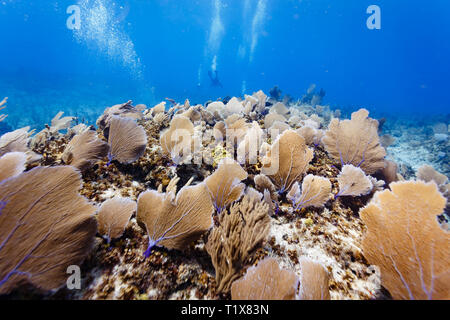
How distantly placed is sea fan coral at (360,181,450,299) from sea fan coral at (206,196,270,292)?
92 centimetres

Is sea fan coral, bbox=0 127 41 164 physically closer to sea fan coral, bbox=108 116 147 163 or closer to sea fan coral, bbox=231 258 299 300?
sea fan coral, bbox=108 116 147 163

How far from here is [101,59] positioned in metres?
101

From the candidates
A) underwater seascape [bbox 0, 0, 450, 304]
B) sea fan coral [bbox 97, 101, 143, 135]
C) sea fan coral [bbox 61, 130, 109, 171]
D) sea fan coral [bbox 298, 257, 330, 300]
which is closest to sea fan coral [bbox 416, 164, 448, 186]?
underwater seascape [bbox 0, 0, 450, 304]

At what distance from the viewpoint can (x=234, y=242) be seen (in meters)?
1.40

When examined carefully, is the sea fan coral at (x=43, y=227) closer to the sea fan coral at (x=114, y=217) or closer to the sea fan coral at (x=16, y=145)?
the sea fan coral at (x=114, y=217)

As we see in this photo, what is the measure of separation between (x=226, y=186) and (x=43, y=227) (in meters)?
1.39

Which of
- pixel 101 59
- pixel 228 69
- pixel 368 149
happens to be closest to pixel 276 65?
pixel 228 69

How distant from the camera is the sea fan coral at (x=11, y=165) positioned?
4.14 feet

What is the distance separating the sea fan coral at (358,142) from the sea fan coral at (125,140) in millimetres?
2754

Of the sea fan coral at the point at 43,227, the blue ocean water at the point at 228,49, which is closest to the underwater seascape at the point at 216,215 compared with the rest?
the sea fan coral at the point at 43,227

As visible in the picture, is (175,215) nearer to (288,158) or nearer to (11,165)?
(11,165)

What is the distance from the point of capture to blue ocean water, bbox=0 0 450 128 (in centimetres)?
5912

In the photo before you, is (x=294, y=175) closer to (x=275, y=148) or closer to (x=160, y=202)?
(x=275, y=148)
